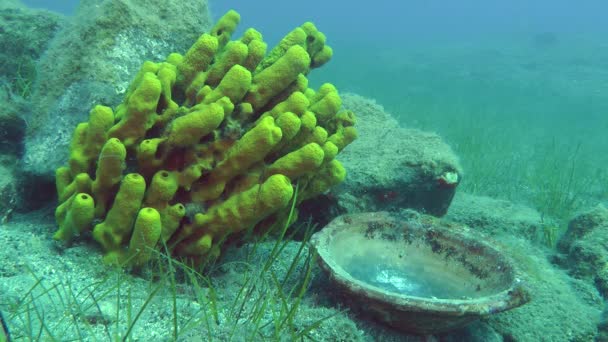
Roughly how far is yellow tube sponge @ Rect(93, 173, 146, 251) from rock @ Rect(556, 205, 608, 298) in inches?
126

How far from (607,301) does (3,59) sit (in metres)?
6.11

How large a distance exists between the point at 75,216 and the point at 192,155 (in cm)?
70

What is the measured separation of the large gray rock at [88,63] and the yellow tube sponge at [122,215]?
75 cm

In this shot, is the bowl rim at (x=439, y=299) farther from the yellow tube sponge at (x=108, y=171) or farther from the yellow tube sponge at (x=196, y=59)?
the yellow tube sponge at (x=196, y=59)

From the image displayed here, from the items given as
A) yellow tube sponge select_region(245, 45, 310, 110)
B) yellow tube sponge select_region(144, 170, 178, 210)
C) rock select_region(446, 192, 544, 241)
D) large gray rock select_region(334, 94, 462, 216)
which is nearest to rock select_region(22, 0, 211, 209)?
yellow tube sponge select_region(144, 170, 178, 210)

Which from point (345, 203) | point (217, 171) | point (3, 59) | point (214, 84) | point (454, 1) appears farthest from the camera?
point (454, 1)

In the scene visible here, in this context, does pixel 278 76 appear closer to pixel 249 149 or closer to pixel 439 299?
pixel 249 149

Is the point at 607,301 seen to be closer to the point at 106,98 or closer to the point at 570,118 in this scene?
the point at 106,98

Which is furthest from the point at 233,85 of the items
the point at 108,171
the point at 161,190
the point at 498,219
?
the point at 498,219

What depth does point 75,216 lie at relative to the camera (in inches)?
93.4

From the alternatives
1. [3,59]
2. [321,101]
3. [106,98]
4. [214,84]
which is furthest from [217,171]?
[3,59]

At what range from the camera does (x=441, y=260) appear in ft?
9.56

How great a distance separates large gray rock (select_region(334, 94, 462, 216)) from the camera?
11.1 feet

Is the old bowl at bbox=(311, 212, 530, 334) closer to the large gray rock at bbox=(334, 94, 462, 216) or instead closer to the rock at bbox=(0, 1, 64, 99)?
the large gray rock at bbox=(334, 94, 462, 216)
